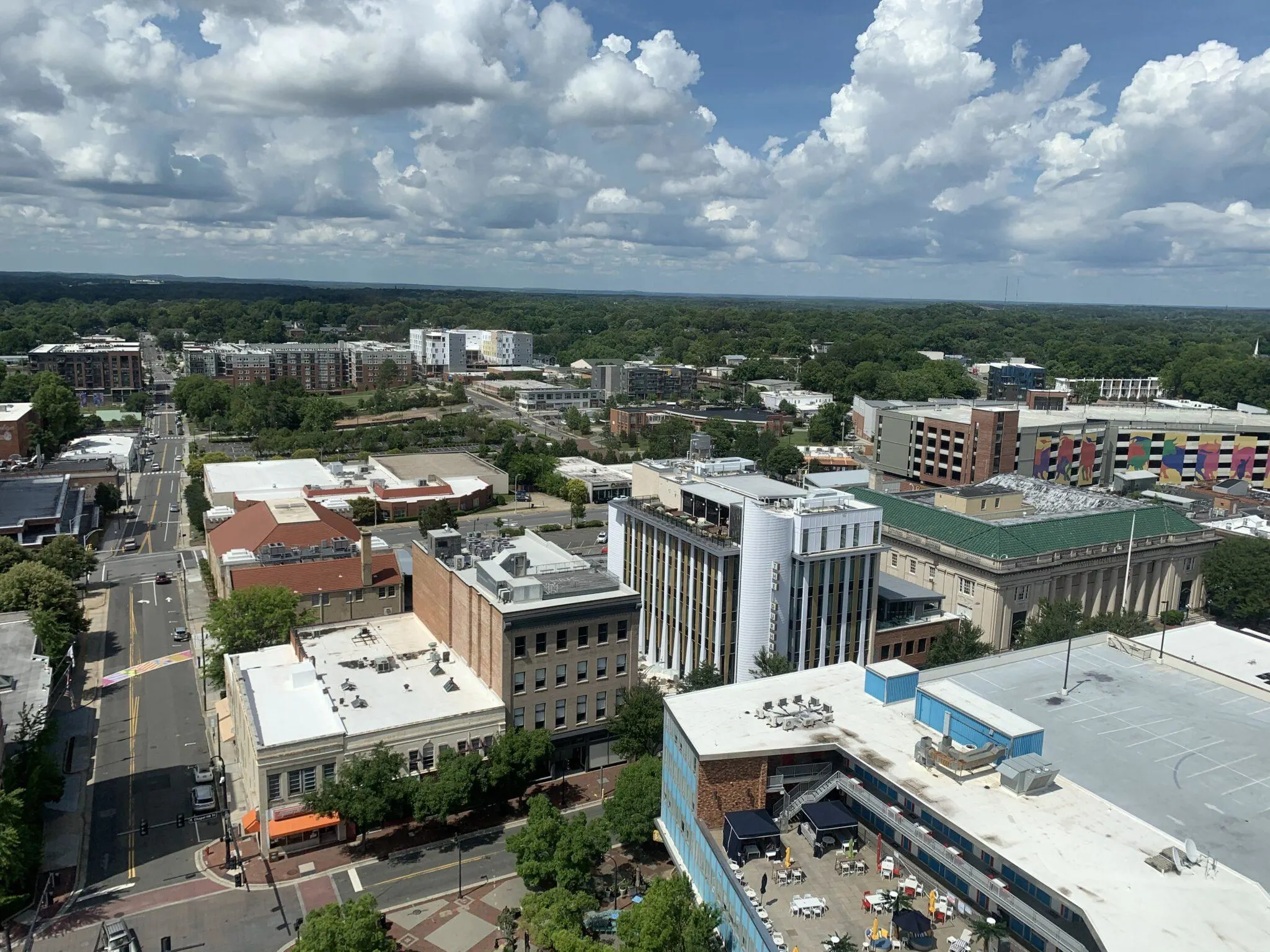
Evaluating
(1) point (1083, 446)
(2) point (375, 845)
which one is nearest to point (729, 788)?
(2) point (375, 845)

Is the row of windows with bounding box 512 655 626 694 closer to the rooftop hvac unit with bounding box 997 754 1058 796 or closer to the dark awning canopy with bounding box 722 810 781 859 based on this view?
the dark awning canopy with bounding box 722 810 781 859

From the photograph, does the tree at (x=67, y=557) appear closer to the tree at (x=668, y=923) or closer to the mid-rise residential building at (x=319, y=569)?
the mid-rise residential building at (x=319, y=569)

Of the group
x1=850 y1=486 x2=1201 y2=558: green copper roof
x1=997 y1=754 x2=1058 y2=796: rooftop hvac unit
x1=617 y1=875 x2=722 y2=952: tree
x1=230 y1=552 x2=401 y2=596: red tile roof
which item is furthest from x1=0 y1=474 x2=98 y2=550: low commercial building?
x1=997 y1=754 x2=1058 y2=796: rooftop hvac unit

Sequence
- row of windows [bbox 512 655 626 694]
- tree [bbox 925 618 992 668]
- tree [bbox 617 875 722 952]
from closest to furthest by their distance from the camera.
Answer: tree [bbox 617 875 722 952] < row of windows [bbox 512 655 626 694] < tree [bbox 925 618 992 668]

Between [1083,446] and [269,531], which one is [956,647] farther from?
[1083,446]

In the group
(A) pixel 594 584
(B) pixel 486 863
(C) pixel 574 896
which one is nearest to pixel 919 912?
(C) pixel 574 896

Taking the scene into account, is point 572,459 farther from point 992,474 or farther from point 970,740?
point 970,740

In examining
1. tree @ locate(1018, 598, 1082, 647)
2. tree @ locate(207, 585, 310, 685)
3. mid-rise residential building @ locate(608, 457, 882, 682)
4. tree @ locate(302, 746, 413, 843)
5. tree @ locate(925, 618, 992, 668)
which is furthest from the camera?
tree @ locate(1018, 598, 1082, 647)
